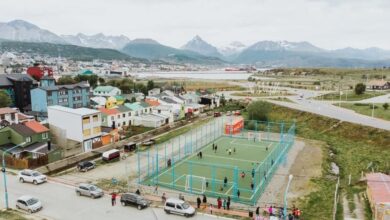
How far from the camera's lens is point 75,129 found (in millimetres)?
41094

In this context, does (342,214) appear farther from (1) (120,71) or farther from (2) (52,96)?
(1) (120,71)

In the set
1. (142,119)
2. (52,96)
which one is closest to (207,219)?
(142,119)

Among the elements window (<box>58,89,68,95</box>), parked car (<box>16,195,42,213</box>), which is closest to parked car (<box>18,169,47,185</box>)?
parked car (<box>16,195,42,213</box>)

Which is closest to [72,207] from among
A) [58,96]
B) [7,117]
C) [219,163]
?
A: [219,163]

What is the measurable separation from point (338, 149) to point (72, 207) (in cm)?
3377

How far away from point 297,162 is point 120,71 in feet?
544

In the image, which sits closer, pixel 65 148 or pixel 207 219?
pixel 207 219

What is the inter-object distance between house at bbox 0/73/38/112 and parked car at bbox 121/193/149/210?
5057 centimetres

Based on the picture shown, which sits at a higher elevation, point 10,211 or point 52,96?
point 52,96

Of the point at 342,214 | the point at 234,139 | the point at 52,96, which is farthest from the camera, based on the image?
the point at 52,96

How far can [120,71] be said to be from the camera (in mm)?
193125

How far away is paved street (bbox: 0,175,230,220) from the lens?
913 inches

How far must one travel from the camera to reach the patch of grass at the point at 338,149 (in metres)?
27.0

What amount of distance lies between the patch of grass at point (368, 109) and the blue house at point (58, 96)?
166 feet
